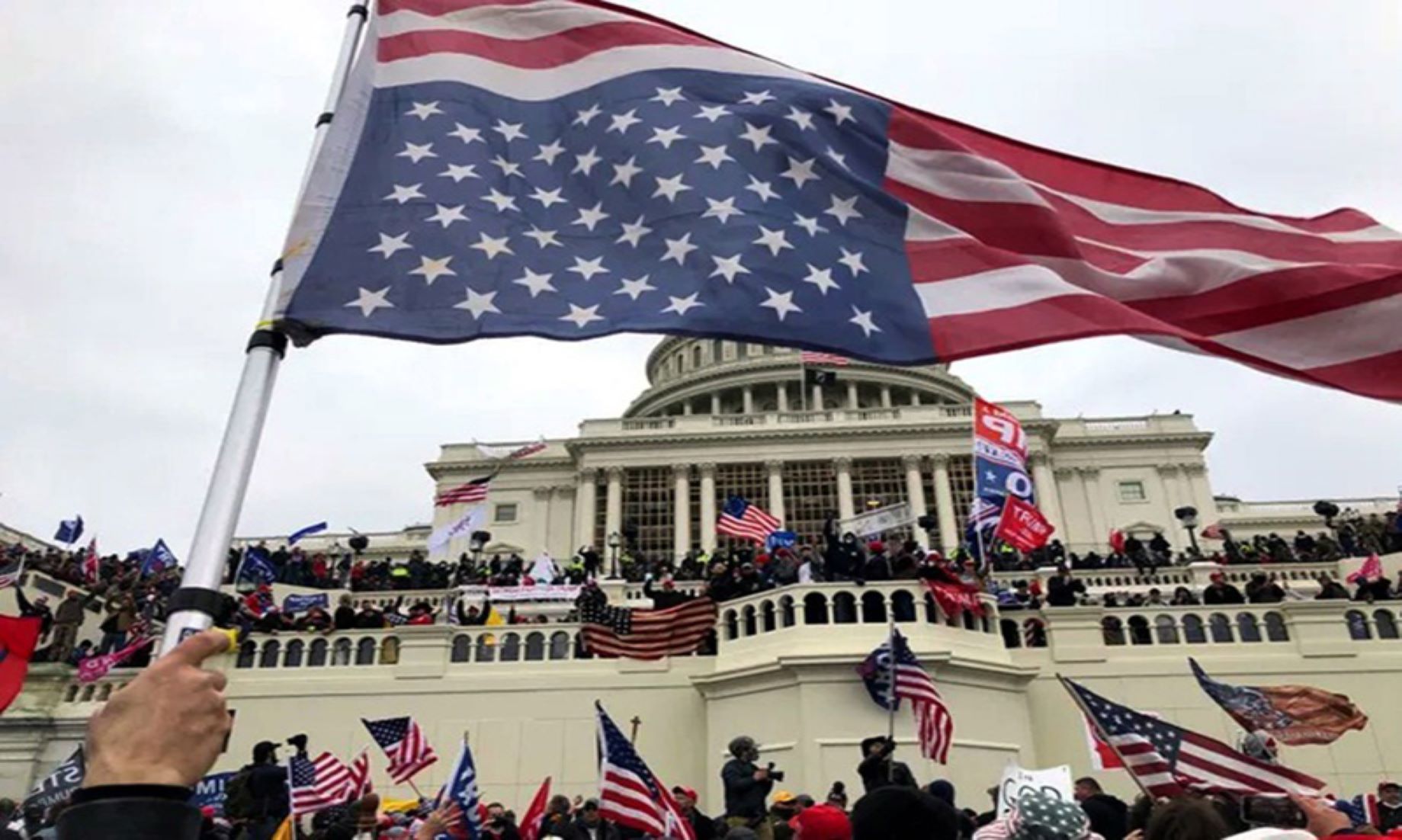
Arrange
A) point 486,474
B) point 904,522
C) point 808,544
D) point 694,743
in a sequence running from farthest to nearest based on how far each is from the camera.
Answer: point 486,474 < point 808,544 < point 904,522 < point 694,743

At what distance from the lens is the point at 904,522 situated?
26.5 meters

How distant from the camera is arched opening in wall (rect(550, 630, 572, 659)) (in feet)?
63.7

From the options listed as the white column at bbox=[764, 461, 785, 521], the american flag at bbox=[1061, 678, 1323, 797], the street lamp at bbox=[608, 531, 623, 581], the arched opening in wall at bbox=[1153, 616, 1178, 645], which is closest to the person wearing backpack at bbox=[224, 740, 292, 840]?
the american flag at bbox=[1061, 678, 1323, 797]

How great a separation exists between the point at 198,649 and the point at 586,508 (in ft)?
194

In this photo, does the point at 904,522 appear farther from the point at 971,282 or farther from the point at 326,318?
the point at 326,318

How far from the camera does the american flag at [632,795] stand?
7750 mm

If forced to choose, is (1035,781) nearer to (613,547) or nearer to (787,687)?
(787,687)

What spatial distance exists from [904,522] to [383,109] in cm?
2211

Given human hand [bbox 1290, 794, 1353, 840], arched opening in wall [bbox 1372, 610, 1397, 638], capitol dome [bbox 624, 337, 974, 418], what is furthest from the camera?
capitol dome [bbox 624, 337, 974, 418]

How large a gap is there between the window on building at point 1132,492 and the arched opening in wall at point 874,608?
4827 cm

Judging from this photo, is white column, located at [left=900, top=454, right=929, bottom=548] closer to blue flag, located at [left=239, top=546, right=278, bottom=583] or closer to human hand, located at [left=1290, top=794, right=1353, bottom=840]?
blue flag, located at [left=239, top=546, right=278, bottom=583]

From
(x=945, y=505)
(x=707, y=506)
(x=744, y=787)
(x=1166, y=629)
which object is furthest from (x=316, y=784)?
(x=945, y=505)

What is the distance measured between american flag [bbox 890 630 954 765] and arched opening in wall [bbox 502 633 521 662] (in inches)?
302

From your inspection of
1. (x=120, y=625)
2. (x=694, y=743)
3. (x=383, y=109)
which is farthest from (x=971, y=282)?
(x=120, y=625)
